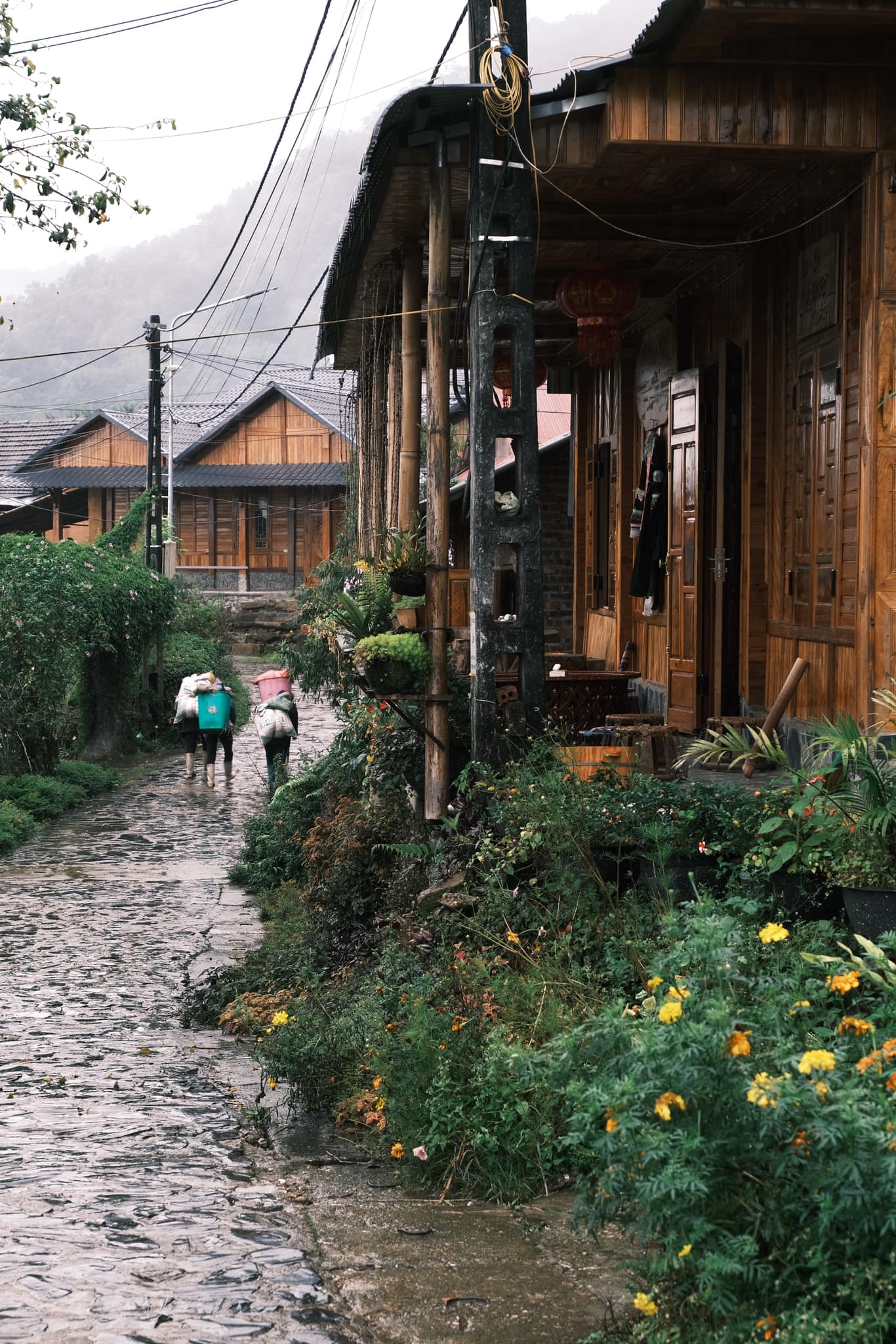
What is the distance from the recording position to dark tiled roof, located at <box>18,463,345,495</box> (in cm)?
4369

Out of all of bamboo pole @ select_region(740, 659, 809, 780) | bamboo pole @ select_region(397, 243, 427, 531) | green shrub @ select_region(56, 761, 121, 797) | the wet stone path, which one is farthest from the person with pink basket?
bamboo pole @ select_region(740, 659, 809, 780)

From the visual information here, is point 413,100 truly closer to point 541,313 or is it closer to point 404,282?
point 404,282

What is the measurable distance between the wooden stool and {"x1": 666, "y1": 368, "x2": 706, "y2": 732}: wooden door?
217cm

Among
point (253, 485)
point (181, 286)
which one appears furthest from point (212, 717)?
point (181, 286)

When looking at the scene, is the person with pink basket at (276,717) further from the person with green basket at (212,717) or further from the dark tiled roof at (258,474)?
the dark tiled roof at (258,474)

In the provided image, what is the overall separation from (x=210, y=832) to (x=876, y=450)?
974 centimetres

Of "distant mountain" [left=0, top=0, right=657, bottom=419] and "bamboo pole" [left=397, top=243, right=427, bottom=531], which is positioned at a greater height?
"distant mountain" [left=0, top=0, right=657, bottom=419]

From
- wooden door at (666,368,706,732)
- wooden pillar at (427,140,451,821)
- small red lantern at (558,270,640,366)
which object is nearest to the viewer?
wooden pillar at (427,140,451,821)

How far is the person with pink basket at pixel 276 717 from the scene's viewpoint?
16.3 metres

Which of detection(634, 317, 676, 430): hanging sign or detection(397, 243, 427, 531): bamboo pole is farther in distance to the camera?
detection(634, 317, 676, 430): hanging sign

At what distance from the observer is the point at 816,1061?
9.86ft

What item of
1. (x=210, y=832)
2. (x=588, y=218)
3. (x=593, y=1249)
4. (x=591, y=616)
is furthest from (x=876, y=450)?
(x=210, y=832)

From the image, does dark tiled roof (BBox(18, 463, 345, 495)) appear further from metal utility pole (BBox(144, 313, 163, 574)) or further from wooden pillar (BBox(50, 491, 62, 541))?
metal utility pole (BBox(144, 313, 163, 574))

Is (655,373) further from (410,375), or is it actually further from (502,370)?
(410,375)
